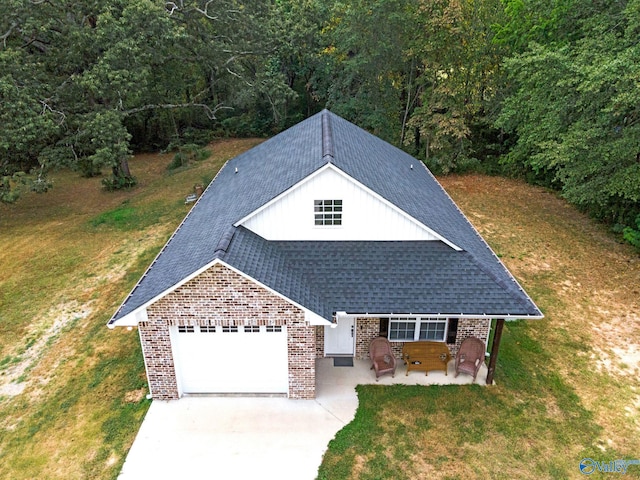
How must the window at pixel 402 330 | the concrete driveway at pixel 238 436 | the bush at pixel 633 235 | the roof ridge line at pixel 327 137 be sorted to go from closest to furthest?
the concrete driveway at pixel 238 436
the window at pixel 402 330
the roof ridge line at pixel 327 137
the bush at pixel 633 235

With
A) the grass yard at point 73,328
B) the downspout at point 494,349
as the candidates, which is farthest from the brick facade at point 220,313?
the downspout at point 494,349

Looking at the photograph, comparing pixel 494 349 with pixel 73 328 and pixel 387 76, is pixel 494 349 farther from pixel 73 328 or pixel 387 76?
pixel 387 76

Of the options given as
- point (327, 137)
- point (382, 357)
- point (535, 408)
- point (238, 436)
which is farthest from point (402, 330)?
point (327, 137)

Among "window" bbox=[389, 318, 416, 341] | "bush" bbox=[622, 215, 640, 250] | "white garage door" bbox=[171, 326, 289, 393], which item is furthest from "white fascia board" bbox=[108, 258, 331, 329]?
"bush" bbox=[622, 215, 640, 250]

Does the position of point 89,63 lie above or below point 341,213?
above

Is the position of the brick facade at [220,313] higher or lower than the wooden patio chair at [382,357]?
higher

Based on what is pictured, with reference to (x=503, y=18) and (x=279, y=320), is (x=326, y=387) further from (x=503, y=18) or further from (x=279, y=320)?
(x=503, y=18)

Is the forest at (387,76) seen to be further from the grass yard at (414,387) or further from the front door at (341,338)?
the front door at (341,338)
